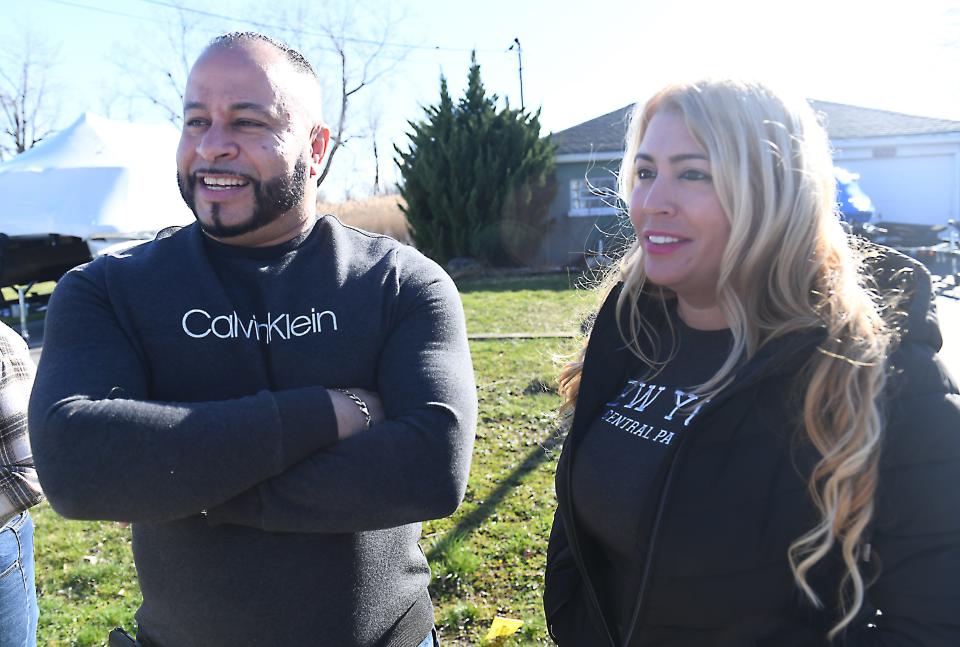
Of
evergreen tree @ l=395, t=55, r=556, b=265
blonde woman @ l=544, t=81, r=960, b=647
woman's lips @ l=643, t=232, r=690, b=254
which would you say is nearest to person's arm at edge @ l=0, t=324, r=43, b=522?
blonde woman @ l=544, t=81, r=960, b=647

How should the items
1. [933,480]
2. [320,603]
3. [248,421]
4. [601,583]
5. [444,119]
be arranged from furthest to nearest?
[444,119] < [601,583] < [320,603] < [248,421] < [933,480]

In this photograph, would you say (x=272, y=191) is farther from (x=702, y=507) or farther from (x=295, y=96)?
(x=702, y=507)

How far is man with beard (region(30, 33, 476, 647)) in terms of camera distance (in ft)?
5.67

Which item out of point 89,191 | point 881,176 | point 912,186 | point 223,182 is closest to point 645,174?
point 223,182

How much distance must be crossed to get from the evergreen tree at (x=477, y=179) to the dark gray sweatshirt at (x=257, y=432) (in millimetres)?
17146

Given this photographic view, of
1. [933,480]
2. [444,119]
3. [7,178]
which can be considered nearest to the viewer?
[933,480]

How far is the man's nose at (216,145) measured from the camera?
200 cm

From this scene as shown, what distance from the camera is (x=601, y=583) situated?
2033 mm

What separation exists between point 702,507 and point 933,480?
47 centimetres

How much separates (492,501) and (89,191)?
10891 millimetres

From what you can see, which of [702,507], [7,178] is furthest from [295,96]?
[7,178]

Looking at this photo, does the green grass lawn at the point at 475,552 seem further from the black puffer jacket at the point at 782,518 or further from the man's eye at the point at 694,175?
the black puffer jacket at the point at 782,518

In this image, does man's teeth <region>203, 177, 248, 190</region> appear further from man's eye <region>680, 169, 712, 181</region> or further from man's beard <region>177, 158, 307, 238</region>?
man's eye <region>680, 169, 712, 181</region>

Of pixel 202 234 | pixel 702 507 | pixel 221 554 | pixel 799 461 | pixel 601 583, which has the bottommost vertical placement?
pixel 601 583
